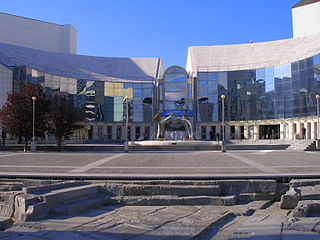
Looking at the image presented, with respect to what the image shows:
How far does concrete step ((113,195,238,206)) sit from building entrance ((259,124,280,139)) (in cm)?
5600

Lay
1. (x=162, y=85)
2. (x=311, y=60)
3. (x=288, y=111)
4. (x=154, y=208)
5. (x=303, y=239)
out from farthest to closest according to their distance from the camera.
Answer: (x=162, y=85), (x=288, y=111), (x=311, y=60), (x=154, y=208), (x=303, y=239)

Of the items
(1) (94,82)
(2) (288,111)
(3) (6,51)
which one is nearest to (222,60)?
(2) (288,111)

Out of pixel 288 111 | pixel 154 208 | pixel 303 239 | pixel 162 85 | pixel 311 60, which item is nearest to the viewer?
pixel 303 239

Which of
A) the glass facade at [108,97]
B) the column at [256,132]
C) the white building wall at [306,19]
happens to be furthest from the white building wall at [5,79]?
the white building wall at [306,19]

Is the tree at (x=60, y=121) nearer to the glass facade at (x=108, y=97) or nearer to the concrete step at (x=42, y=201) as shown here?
the concrete step at (x=42, y=201)

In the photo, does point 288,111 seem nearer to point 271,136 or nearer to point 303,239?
point 271,136

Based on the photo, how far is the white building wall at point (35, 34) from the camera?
12725cm

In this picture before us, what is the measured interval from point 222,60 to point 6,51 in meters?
47.3

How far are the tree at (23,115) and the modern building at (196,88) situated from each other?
97.9ft

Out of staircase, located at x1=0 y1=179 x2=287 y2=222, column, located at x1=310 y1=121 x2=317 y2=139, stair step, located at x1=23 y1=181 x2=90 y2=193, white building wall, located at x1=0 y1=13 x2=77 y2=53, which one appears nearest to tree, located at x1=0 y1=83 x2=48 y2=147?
staircase, located at x1=0 y1=179 x2=287 y2=222

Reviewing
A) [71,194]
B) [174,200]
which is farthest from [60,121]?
[174,200]

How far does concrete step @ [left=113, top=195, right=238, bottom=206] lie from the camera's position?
Result: 9.48 metres

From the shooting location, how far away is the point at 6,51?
66.7m

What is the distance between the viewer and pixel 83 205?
8.66 metres
